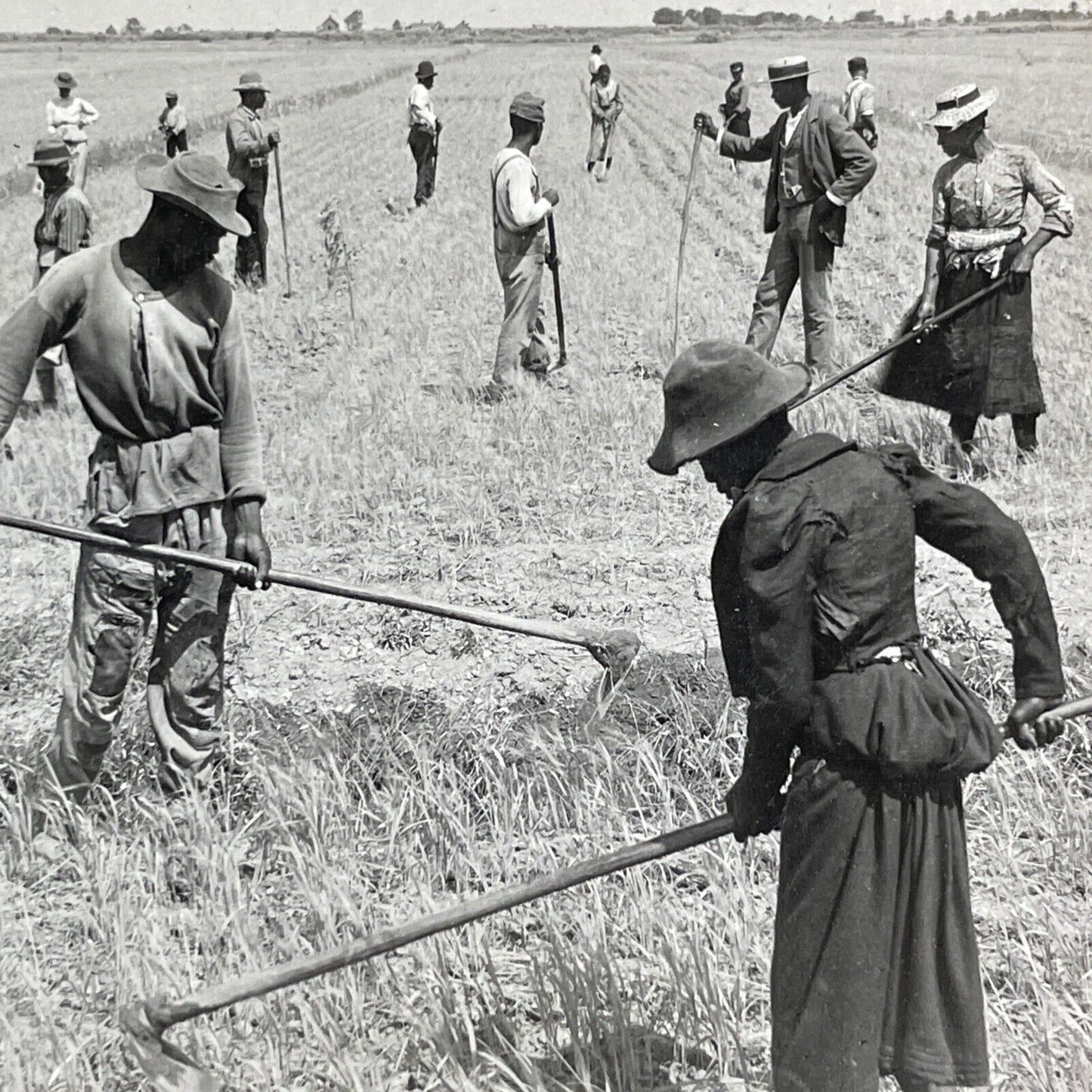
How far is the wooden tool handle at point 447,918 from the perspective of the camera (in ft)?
7.93

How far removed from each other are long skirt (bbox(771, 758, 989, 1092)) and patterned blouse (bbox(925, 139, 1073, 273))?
4.48 m

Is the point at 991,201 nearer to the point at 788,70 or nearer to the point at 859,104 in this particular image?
the point at 788,70

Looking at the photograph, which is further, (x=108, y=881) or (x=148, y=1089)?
(x=108, y=881)

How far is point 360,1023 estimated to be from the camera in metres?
2.95

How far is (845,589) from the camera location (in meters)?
2.26

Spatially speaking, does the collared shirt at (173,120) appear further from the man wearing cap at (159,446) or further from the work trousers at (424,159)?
the man wearing cap at (159,446)

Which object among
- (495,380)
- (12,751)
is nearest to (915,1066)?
(12,751)

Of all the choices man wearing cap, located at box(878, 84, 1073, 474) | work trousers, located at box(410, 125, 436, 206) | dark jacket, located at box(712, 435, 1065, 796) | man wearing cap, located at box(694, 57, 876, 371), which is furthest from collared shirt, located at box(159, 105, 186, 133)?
dark jacket, located at box(712, 435, 1065, 796)

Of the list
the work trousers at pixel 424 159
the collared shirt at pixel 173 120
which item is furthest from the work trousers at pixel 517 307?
the work trousers at pixel 424 159

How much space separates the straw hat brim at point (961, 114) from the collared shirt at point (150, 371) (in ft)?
12.3

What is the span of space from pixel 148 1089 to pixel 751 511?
5.57ft

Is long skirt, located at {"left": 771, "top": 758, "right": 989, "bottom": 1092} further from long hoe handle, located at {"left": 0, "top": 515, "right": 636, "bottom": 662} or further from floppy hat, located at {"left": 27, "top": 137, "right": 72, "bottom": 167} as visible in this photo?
floppy hat, located at {"left": 27, "top": 137, "right": 72, "bottom": 167}

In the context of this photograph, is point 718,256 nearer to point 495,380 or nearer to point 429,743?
point 495,380

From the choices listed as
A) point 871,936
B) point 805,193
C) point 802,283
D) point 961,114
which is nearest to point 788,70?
point 805,193
